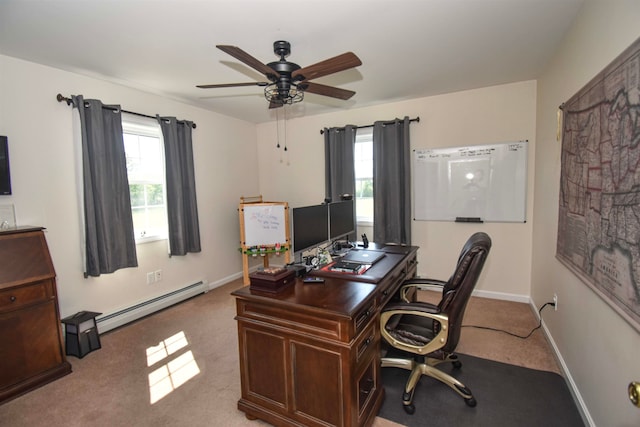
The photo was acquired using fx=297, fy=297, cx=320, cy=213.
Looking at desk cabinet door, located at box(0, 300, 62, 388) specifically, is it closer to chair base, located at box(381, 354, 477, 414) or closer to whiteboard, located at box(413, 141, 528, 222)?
chair base, located at box(381, 354, 477, 414)

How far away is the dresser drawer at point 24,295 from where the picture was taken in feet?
6.68

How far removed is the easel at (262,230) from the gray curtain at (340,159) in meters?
0.77

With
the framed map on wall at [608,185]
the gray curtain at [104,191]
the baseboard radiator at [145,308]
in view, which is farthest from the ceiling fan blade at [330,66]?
the baseboard radiator at [145,308]

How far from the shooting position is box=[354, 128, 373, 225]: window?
412 centimetres

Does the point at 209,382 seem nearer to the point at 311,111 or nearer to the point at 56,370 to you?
the point at 56,370

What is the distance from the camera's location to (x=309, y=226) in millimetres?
2199

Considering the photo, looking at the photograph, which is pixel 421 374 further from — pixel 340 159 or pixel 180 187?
pixel 180 187

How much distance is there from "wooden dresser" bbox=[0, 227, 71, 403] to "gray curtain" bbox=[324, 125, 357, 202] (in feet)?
10.1

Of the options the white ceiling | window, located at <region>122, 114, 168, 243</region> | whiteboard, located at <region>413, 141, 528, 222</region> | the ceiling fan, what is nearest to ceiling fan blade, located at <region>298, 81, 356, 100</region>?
the ceiling fan

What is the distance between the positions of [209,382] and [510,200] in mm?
3547

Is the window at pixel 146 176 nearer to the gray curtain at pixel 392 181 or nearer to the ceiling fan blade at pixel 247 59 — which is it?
the ceiling fan blade at pixel 247 59

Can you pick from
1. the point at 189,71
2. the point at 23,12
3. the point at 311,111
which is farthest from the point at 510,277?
the point at 23,12

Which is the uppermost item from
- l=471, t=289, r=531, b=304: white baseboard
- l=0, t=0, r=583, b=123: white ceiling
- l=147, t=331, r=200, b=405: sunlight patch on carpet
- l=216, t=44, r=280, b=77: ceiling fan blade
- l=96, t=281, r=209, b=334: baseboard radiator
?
l=0, t=0, r=583, b=123: white ceiling

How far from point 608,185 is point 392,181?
2439 mm
